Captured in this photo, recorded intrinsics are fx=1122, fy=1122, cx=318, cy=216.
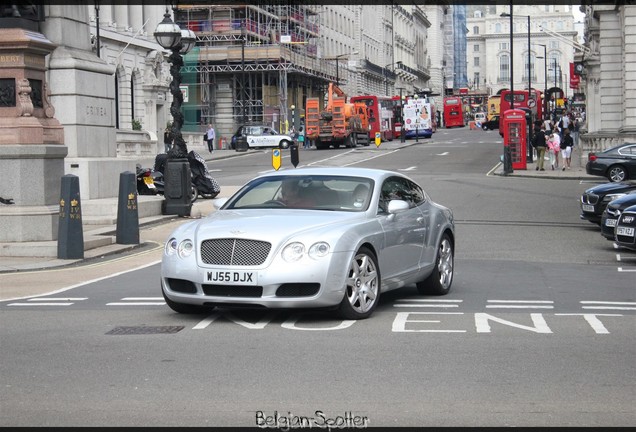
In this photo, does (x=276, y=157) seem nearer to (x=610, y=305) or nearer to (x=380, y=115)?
(x=610, y=305)

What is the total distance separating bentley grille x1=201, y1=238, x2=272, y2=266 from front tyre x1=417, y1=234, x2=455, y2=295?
2989mm

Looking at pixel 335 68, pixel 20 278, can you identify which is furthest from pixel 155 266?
pixel 335 68

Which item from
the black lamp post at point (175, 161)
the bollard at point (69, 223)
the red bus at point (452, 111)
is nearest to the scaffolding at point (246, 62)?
the red bus at point (452, 111)

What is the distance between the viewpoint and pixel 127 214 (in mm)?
18984

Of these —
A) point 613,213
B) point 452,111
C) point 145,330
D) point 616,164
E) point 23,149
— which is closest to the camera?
point 145,330

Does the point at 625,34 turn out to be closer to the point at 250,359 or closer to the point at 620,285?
the point at 620,285

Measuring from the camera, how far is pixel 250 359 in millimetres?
8602

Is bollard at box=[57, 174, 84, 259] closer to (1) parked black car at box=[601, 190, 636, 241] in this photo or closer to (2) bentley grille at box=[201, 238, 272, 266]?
(2) bentley grille at box=[201, 238, 272, 266]

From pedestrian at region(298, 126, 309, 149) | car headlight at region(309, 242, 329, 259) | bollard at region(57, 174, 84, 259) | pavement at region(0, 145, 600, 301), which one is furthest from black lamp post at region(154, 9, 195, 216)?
pedestrian at region(298, 126, 309, 149)

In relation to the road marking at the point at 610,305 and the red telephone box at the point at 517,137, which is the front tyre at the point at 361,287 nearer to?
A: the road marking at the point at 610,305

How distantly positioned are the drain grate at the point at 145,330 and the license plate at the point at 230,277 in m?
0.53

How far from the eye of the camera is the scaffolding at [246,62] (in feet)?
271

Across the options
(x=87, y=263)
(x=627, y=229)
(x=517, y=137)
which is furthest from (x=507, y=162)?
(x=87, y=263)

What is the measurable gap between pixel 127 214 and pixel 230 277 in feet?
30.2
